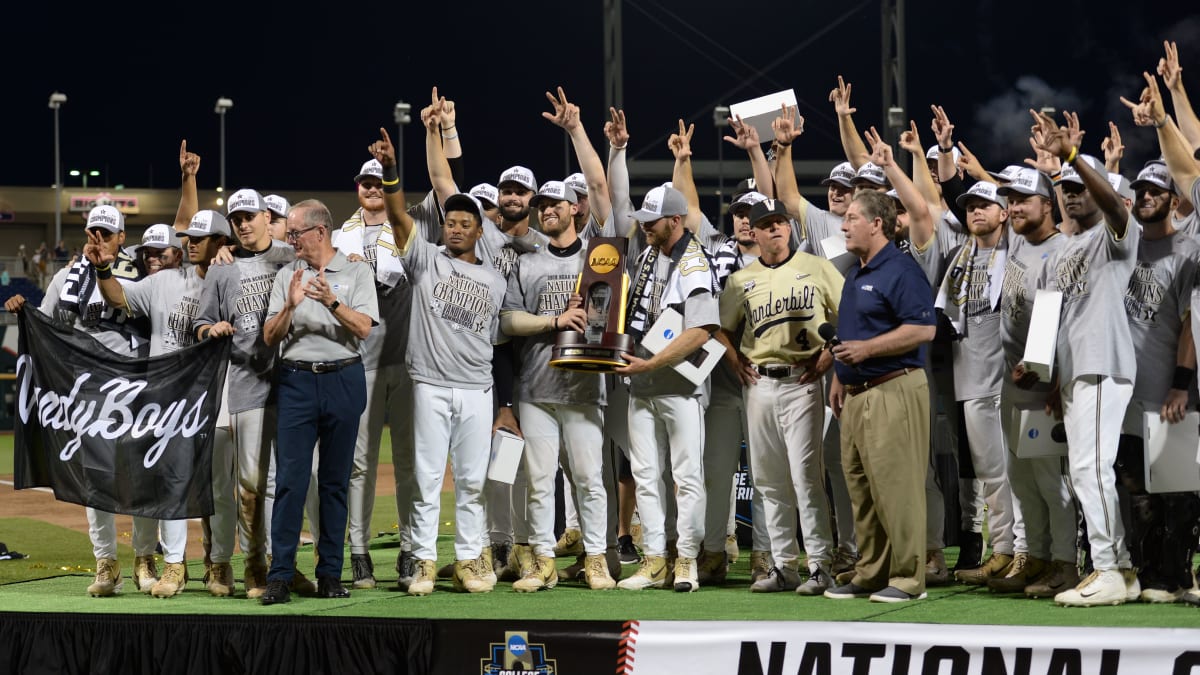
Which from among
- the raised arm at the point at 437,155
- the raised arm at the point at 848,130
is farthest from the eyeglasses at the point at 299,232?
the raised arm at the point at 848,130

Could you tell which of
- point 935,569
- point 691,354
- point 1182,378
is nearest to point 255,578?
point 691,354

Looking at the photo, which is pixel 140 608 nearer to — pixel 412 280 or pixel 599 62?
pixel 412 280

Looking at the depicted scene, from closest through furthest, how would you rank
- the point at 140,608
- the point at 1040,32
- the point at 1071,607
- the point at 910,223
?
the point at 1071,607, the point at 140,608, the point at 910,223, the point at 1040,32

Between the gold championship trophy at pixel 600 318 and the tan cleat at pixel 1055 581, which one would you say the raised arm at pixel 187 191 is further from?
the tan cleat at pixel 1055 581

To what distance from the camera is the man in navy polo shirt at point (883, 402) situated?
6.60 metres

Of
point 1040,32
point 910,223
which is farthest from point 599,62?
point 910,223

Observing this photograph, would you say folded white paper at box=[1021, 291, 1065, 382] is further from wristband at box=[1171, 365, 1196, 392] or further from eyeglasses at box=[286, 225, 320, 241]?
eyeglasses at box=[286, 225, 320, 241]

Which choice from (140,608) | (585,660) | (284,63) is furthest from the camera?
(284,63)

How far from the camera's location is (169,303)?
7.88 metres

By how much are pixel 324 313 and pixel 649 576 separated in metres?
2.36

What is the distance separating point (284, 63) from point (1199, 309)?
61.3 metres

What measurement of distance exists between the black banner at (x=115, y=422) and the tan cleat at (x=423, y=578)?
49.5 inches

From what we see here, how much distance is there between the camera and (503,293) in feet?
25.2

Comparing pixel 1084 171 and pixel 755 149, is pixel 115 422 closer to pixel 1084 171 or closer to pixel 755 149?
pixel 755 149
